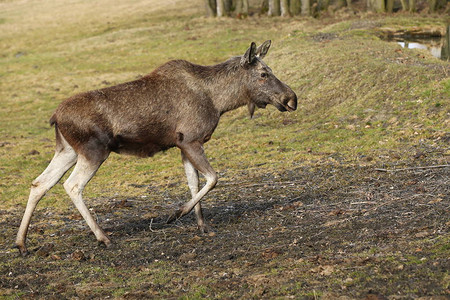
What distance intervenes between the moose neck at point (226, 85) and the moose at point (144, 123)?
15mm

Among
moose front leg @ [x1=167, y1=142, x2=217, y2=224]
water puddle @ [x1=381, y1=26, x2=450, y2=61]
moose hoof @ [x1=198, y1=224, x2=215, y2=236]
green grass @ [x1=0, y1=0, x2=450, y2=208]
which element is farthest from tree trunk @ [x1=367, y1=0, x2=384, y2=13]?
moose hoof @ [x1=198, y1=224, x2=215, y2=236]

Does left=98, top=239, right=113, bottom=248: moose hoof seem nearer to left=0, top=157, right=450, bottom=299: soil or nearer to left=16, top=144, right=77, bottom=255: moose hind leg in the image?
left=0, top=157, right=450, bottom=299: soil

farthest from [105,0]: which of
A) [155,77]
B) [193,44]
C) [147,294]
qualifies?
[147,294]

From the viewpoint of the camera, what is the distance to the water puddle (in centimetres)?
2192

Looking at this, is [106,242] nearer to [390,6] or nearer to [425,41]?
[425,41]

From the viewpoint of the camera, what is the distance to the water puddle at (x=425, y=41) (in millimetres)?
21919

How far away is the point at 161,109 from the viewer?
9008 millimetres

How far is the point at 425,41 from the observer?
2425 cm

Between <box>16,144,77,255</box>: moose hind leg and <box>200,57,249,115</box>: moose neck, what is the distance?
2.29 meters

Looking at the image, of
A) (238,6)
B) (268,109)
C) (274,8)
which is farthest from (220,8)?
(268,109)

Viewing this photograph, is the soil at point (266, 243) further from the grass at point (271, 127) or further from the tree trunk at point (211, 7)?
the tree trunk at point (211, 7)

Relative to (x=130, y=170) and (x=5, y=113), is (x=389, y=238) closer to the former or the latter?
(x=130, y=170)

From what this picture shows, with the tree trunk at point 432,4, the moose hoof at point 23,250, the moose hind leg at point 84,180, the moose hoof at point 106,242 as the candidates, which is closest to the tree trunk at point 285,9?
the tree trunk at point 432,4

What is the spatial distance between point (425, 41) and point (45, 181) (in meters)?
19.2
